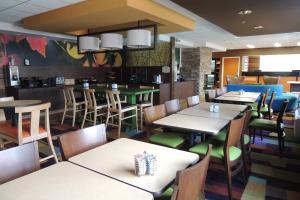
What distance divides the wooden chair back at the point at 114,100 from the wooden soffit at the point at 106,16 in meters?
1.27

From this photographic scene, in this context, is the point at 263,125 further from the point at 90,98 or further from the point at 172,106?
the point at 90,98

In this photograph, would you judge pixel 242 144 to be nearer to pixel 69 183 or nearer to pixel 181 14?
pixel 69 183

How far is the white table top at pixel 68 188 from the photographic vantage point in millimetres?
992

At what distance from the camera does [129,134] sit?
4160 millimetres

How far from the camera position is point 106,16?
358 cm

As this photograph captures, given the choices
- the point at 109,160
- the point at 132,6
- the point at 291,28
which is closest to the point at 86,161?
the point at 109,160

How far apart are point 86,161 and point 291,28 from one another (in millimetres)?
5749

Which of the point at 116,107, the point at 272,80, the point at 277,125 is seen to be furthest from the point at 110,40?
the point at 272,80

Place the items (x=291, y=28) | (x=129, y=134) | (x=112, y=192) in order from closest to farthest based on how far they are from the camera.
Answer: (x=112, y=192), (x=129, y=134), (x=291, y=28)

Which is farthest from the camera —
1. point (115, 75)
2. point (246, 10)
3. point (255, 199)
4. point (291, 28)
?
point (115, 75)

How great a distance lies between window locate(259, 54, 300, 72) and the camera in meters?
11.6

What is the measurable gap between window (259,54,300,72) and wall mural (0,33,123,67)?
9.90 meters

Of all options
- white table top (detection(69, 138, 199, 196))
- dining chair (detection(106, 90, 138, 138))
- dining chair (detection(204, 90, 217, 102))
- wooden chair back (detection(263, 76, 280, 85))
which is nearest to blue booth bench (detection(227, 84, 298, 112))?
dining chair (detection(204, 90, 217, 102))

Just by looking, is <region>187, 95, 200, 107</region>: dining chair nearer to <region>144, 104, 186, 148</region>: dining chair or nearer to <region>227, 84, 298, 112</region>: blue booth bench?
<region>144, 104, 186, 148</region>: dining chair
